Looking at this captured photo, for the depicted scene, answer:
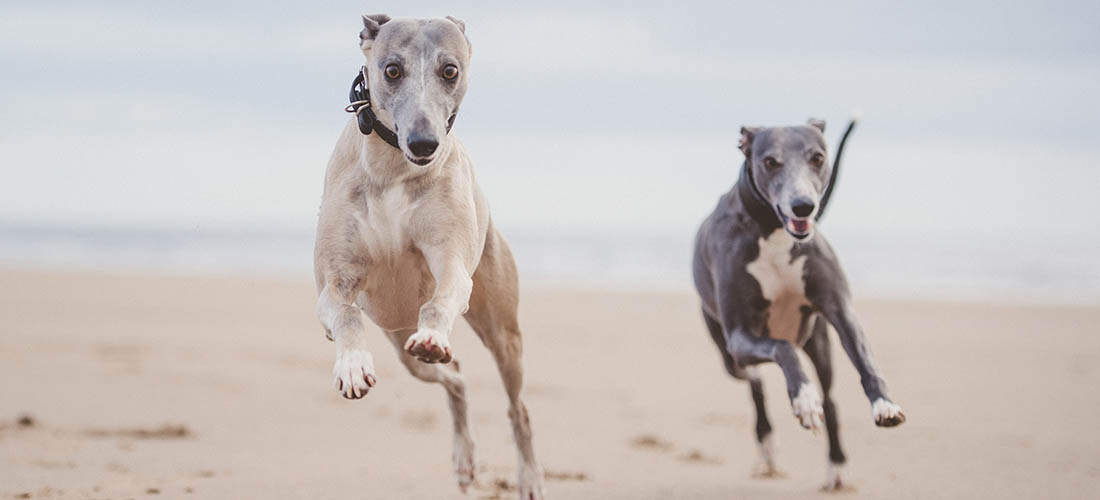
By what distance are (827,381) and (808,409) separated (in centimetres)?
172

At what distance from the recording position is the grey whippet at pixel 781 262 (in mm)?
4719

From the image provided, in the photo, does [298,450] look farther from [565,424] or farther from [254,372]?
[254,372]

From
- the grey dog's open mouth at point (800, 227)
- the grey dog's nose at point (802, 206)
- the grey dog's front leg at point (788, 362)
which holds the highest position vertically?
the grey dog's nose at point (802, 206)

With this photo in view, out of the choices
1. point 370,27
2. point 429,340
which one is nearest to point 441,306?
point 429,340

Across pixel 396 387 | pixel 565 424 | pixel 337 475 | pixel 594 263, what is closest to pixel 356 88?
pixel 337 475

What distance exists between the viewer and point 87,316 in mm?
14234

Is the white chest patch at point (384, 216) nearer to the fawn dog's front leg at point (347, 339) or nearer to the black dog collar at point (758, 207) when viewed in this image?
the fawn dog's front leg at point (347, 339)

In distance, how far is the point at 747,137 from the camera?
17.2ft

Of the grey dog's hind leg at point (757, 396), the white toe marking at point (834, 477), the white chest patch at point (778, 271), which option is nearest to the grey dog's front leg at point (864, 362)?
the white chest patch at point (778, 271)

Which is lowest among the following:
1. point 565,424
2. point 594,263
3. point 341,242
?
point 594,263

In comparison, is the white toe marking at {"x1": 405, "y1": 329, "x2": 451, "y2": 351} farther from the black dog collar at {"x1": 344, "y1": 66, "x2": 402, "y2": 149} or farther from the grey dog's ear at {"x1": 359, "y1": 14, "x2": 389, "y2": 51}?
the grey dog's ear at {"x1": 359, "y1": 14, "x2": 389, "y2": 51}

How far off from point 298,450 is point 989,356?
814 centimetres

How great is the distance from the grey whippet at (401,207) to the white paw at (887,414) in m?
1.68

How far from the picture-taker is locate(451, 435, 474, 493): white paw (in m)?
5.62
